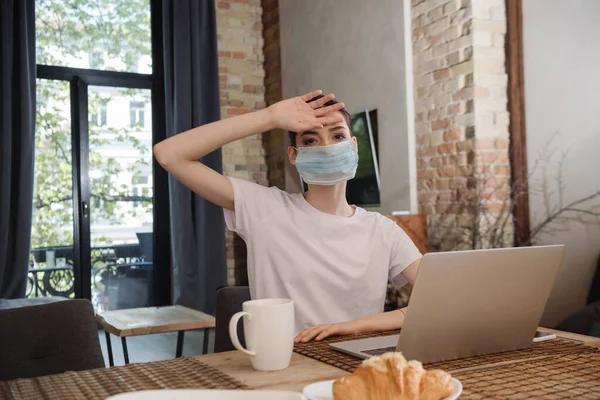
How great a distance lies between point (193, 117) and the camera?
4988 millimetres

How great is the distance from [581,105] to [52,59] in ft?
12.2

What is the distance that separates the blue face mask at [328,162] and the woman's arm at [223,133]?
76 millimetres

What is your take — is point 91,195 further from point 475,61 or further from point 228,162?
point 475,61

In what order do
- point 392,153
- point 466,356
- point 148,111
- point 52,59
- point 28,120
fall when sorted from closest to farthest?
point 466,356
point 392,153
point 28,120
point 52,59
point 148,111

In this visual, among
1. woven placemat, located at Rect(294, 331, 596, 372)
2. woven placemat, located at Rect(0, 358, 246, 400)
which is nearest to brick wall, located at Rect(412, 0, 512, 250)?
woven placemat, located at Rect(294, 331, 596, 372)

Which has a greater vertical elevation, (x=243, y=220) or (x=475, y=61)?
(x=475, y=61)

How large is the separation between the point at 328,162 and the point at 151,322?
164 cm

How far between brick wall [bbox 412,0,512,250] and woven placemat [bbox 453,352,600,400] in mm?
2117

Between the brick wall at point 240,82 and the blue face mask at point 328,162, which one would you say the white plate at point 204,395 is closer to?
the blue face mask at point 328,162

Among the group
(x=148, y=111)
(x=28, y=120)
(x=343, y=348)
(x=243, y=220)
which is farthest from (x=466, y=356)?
(x=148, y=111)

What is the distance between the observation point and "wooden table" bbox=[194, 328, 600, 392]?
886 millimetres

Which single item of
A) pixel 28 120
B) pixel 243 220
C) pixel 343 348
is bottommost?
pixel 343 348

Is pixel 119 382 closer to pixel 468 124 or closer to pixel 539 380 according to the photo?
pixel 539 380

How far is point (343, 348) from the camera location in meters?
1.07
